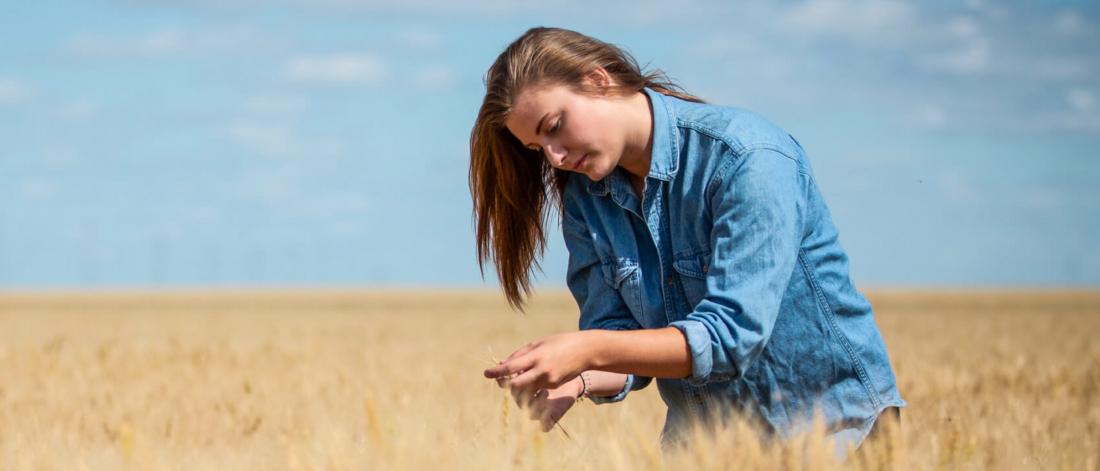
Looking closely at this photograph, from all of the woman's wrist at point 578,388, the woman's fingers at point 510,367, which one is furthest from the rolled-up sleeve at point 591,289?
the woman's fingers at point 510,367

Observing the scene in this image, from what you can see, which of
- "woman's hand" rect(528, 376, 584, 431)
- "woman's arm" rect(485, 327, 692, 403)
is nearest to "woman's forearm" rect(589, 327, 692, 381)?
"woman's arm" rect(485, 327, 692, 403)

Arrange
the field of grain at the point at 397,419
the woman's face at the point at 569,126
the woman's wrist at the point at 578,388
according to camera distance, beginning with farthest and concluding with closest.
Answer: the woman's wrist at the point at 578,388, the woman's face at the point at 569,126, the field of grain at the point at 397,419

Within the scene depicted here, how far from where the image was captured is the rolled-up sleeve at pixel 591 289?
108 inches

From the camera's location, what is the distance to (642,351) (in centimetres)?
220

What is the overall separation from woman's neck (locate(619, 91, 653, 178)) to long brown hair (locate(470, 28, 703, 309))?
3 cm

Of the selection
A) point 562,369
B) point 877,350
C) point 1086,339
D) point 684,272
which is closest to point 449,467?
point 562,369

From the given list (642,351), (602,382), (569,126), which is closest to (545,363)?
(642,351)

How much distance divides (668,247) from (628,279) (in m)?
0.12

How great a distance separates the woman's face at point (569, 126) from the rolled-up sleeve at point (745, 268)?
25 cm

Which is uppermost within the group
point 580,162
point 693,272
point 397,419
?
point 580,162

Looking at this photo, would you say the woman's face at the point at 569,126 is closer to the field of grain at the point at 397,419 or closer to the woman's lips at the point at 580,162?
the woman's lips at the point at 580,162

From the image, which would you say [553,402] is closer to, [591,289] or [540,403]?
[540,403]

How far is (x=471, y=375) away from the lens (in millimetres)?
6773

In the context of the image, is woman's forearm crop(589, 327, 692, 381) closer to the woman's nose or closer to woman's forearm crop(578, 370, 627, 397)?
the woman's nose
